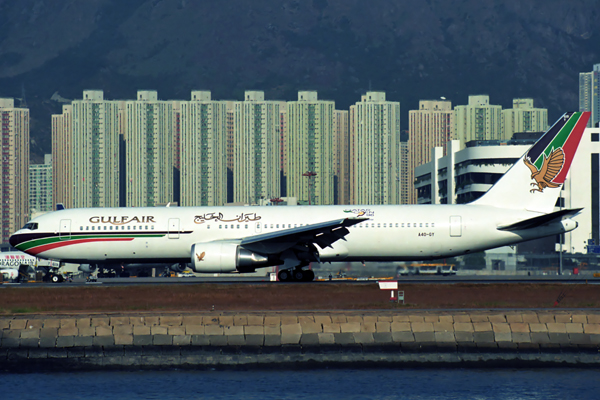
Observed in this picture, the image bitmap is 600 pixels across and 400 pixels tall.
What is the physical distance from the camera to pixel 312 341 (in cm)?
2433

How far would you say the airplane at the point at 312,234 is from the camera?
120ft

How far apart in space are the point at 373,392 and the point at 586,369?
6955 millimetres

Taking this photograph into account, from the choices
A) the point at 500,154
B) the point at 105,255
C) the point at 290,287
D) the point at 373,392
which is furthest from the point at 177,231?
the point at 500,154

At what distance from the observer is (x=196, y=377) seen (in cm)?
2389

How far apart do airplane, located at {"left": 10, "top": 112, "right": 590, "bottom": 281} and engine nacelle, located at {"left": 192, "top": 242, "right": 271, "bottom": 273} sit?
45 mm

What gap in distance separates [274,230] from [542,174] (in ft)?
44.0

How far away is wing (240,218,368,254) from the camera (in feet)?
115

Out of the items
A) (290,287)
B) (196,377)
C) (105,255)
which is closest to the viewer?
(196,377)

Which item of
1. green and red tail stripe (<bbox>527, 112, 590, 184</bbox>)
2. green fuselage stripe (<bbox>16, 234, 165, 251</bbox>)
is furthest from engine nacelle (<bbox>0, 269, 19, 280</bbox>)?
green and red tail stripe (<bbox>527, 112, 590, 184</bbox>)

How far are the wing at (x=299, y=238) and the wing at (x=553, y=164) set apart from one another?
34.5 feet

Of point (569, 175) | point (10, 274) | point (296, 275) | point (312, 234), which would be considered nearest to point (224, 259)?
point (296, 275)

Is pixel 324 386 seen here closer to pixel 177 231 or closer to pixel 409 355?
pixel 409 355

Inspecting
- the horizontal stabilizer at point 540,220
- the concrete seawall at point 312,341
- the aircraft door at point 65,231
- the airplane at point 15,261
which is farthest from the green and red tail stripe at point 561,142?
the airplane at point 15,261

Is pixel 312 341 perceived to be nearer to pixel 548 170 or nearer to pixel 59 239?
pixel 59 239
